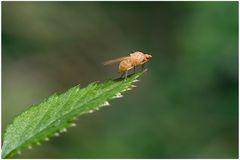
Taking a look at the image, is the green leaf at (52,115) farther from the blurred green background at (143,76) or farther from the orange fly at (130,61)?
the blurred green background at (143,76)

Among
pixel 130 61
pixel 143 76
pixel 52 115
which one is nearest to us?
pixel 52 115

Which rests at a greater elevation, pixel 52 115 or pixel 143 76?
pixel 52 115

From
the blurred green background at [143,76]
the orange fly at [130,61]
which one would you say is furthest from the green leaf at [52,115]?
the blurred green background at [143,76]

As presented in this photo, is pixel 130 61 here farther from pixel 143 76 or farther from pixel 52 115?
pixel 143 76

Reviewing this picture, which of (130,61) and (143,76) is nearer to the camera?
(130,61)

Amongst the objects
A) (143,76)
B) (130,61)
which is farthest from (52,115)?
(143,76)

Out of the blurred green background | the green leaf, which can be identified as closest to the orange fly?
the green leaf

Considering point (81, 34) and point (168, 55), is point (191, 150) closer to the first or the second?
point (168, 55)

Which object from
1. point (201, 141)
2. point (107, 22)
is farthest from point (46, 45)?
point (201, 141)
